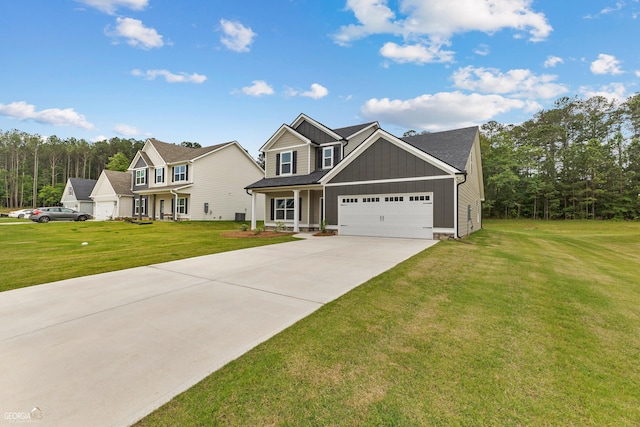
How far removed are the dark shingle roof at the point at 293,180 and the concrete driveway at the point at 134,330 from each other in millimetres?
9552

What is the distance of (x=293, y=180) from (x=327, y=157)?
8.89 feet

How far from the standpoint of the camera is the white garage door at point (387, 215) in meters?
12.3

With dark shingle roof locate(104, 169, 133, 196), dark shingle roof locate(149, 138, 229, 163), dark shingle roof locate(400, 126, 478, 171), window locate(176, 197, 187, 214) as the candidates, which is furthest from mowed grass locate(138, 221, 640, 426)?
dark shingle roof locate(104, 169, 133, 196)

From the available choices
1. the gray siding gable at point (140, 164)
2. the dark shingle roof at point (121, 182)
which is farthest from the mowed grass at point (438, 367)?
the dark shingle roof at point (121, 182)

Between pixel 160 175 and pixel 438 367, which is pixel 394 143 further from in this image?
pixel 160 175

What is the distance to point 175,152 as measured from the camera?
88.1 ft

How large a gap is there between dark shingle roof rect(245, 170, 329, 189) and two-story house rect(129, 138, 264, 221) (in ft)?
25.3

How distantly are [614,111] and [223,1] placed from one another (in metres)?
48.2

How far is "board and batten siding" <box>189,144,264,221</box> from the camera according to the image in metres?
23.5

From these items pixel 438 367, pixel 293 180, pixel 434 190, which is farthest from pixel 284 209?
pixel 438 367

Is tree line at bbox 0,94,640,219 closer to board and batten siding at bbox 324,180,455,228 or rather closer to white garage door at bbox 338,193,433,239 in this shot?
board and batten siding at bbox 324,180,455,228

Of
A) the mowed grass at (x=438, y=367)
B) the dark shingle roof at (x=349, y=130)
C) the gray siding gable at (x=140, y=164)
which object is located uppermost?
the dark shingle roof at (x=349, y=130)

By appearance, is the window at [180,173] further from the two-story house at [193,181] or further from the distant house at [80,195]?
the distant house at [80,195]

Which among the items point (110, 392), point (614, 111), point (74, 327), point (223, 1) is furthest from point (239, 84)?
point (614, 111)
